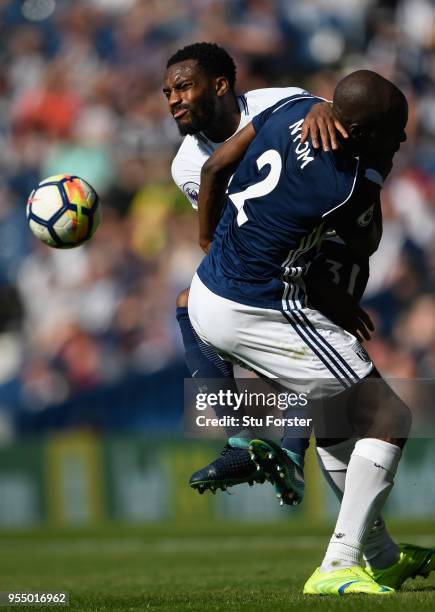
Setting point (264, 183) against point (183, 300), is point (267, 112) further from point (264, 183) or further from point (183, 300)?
point (183, 300)

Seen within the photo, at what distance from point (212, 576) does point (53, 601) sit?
1.81 metres

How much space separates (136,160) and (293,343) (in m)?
10.3

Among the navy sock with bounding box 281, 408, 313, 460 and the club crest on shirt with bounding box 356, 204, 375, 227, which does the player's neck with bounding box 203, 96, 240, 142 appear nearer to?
the club crest on shirt with bounding box 356, 204, 375, 227

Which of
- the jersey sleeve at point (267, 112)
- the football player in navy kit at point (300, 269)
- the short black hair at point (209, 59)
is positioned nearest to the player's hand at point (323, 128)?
the football player in navy kit at point (300, 269)

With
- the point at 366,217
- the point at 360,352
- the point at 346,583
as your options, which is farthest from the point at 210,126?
the point at 346,583

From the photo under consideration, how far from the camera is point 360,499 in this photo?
17.0 feet

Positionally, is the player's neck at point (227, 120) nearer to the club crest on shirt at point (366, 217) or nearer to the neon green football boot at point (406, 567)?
the club crest on shirt at point (366, 217)

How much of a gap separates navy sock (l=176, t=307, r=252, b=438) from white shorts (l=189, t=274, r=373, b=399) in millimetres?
590

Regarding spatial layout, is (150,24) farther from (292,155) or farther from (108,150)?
(292,155)

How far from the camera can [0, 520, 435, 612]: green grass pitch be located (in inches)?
201

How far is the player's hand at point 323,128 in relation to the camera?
4.76 metres

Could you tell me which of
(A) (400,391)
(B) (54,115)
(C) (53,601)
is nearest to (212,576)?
(C) (53,601)

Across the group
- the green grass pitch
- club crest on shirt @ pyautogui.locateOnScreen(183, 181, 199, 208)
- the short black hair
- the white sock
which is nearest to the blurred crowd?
the green grass pitch

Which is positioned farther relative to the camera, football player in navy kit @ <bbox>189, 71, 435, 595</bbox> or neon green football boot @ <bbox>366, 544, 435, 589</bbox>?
neon green football boot @ <bbox>366, 544, 435, 589</bbox>
